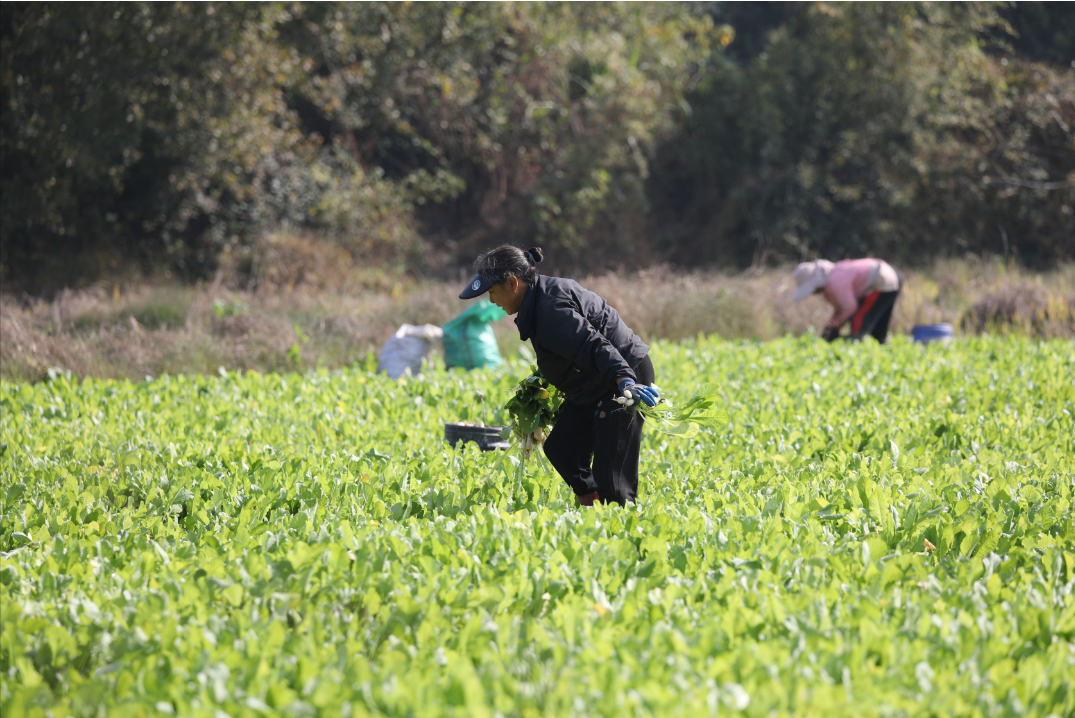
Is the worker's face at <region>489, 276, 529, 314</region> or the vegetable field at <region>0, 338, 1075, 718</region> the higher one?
the worker's face at <region>489, 276, 529, 314</region>

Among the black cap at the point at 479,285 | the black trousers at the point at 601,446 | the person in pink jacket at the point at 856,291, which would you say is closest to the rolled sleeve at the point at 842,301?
the person in pink jacket at the point at 856,291

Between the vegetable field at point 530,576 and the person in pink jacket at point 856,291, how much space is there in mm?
4778

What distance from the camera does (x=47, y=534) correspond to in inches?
151

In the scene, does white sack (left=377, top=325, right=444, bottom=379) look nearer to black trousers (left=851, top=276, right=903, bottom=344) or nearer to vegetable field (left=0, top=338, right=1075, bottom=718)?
vegetable field (left=0, top=338, right=1075, bottom=718)

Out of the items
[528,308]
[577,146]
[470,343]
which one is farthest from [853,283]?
[577,146]

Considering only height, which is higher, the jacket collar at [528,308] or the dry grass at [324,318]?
the jacket collar at [528,308]

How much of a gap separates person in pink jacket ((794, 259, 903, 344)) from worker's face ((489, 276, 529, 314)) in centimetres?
718

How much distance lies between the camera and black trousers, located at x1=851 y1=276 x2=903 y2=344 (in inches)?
424

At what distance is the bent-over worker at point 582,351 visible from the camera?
4.05 meters

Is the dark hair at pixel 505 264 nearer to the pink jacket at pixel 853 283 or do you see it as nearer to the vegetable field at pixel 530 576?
the vegetable field at pixel 530 576

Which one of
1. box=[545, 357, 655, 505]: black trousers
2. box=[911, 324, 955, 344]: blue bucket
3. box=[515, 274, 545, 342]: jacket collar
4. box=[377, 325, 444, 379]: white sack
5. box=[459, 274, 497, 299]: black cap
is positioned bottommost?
box=[911, 324, 955, 344]: blue bucket

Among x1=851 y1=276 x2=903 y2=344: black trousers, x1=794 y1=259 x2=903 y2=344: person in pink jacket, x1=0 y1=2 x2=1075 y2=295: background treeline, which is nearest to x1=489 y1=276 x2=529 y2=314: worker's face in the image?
x1=794 y1=259 x2=903 y2=344: person in pink jacket

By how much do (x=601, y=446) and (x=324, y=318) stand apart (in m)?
8.72

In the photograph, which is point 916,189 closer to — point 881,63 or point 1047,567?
point 881,63
